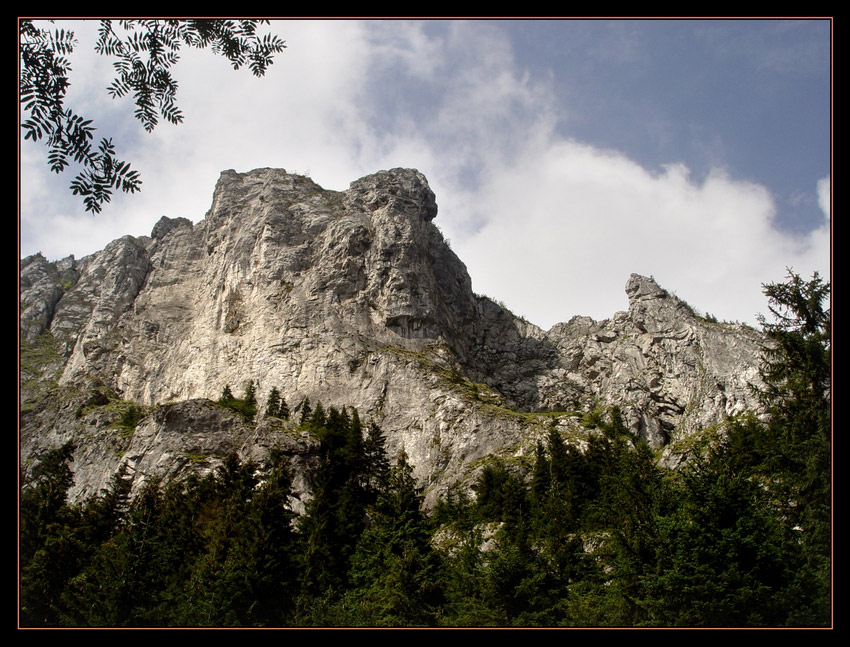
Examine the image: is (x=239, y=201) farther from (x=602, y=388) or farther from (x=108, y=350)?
(x=602, y=388)

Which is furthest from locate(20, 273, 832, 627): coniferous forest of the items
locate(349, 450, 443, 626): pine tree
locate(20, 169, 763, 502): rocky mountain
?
locate(20, 169, 763, 502): rocky mountain

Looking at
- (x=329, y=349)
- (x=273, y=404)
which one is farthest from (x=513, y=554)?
(x=329, y=349)

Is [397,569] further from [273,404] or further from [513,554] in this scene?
[273,404]

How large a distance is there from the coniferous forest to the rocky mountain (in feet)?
48.5

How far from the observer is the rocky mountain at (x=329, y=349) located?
5519 centimetres

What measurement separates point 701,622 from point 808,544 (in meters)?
4.88

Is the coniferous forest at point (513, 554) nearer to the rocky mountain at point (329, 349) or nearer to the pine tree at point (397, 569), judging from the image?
the pine tree at point (397, 569)

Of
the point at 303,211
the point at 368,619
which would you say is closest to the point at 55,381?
the point at 303,211

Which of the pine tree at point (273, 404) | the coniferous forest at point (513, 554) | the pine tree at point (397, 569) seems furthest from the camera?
the pine tree at point (273, 404)

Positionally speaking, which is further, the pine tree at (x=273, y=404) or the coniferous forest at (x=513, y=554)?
the pine tree at (x=273, y=404)

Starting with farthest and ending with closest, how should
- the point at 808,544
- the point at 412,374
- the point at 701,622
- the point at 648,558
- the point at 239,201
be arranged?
the point at 239,201 < the point at 412,374 < the point at 648,558 < the point at 808,544 < the point at 701,622

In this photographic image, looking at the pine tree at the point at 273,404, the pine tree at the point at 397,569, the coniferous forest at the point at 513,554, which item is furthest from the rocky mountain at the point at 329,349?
the pine tree at the point at 397,569

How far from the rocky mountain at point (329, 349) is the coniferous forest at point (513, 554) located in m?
14.8

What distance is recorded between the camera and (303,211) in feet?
294
